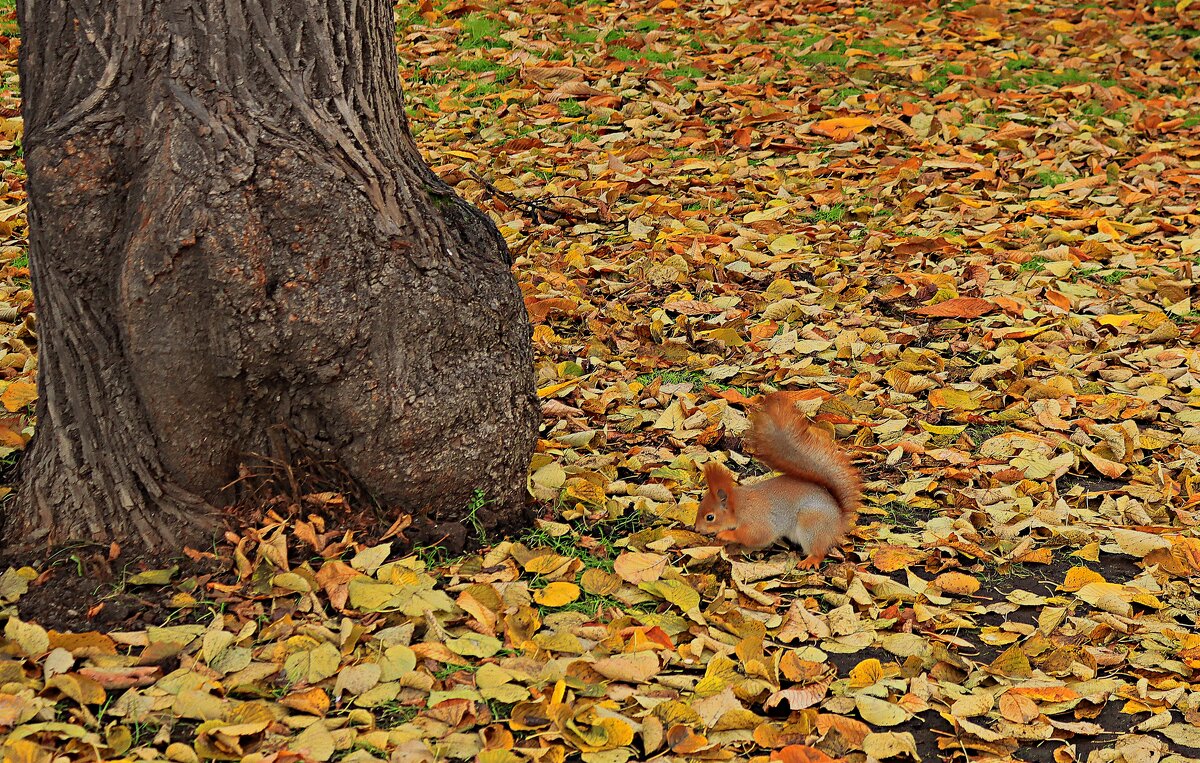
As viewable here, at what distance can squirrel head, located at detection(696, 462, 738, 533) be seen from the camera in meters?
3.11

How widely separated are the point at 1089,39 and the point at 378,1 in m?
6.66

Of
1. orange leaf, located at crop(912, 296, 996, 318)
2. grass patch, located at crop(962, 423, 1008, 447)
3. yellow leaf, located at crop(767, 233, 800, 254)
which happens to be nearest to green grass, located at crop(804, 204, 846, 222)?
yellow leaf, located at crop(767, 233, 800, 254)

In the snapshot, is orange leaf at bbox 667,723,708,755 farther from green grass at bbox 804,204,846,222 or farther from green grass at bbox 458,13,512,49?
green grass at bbox 458,13,512,49

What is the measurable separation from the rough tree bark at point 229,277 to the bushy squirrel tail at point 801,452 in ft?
2.30

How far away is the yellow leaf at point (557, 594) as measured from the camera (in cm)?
292

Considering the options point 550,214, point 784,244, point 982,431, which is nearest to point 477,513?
point 982,431

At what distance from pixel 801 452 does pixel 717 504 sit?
0.97 feet

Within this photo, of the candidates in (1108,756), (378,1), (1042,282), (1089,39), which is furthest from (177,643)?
(1089,39)

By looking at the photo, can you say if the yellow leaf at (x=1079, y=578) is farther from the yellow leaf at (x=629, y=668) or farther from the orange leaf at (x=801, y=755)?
the yellow leaf at (x=629, y=668)

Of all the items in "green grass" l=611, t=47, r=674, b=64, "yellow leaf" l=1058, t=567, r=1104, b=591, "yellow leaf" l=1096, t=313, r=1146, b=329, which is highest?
"green grass" l=611, t=47, r=674, b=64

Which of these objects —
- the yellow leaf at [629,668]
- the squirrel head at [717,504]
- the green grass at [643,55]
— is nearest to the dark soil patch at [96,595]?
the yellow leaf at [629,668]

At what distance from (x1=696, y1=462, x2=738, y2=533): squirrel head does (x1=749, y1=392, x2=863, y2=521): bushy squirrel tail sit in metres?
0.20

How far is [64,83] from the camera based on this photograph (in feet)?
9.21

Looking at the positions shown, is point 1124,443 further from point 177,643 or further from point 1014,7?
point 1014,7
